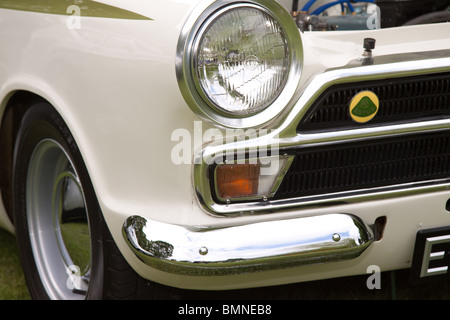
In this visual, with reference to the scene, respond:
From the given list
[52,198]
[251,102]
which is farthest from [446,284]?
[52,198]

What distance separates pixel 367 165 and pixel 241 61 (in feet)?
1.59

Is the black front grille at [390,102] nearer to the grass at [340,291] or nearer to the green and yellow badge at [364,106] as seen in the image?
the green and yellow badge at [364,106]

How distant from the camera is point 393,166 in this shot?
5.98ft

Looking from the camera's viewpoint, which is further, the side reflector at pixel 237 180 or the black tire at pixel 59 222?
the black tire at pixel 59 222

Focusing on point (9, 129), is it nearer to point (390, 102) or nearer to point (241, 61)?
point (241, 61)

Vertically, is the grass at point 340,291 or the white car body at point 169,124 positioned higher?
the white car body at point 169,124

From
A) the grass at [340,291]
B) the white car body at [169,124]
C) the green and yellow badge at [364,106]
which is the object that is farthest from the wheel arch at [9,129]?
the green and yellow badge at [364,106]

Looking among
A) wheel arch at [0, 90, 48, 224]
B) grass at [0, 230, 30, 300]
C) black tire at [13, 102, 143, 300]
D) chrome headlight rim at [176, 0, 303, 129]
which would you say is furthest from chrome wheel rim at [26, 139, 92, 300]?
chrome headlight rim at [176, 0, 303, 129]

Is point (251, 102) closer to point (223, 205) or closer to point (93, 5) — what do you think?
point (223, 205)

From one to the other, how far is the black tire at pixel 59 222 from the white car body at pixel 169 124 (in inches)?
4.0

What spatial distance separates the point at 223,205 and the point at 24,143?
0.87 metres

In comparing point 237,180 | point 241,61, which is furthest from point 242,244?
point 241,61

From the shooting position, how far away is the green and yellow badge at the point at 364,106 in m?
1.72

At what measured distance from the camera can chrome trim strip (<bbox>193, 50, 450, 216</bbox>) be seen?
1666 mm
